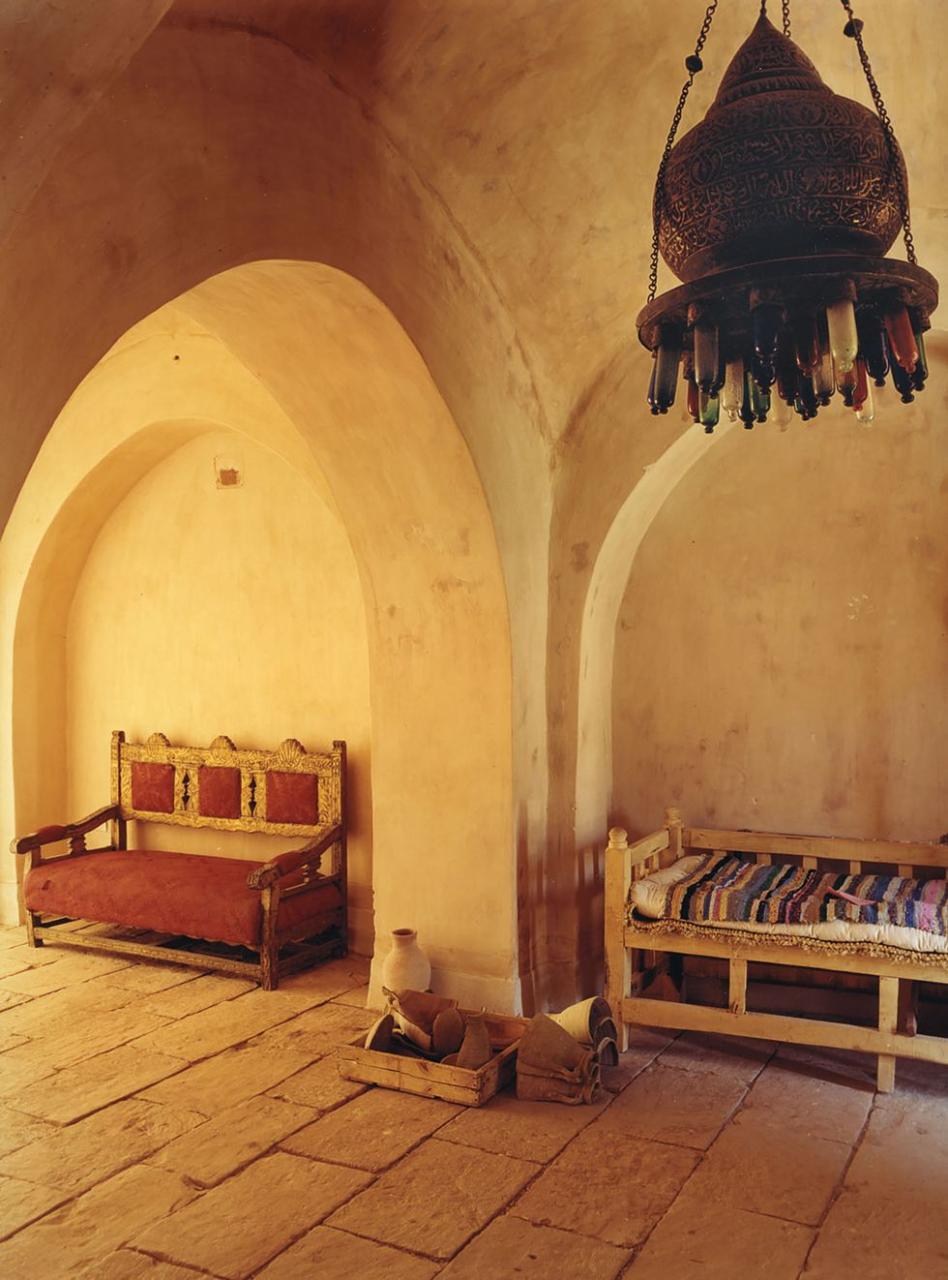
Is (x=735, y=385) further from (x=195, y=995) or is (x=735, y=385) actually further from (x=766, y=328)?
(x=195, y=995)

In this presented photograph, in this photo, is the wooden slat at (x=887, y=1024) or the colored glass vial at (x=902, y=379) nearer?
the colored glass vial at (x=902, y=379)

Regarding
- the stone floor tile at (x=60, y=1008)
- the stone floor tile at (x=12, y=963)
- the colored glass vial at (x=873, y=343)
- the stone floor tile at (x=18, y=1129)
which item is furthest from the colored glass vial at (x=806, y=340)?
the stone floor tile at (x=12, y=963)

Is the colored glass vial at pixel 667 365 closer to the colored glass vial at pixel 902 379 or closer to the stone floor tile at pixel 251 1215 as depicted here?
the colored glass vial at pixel 902 379

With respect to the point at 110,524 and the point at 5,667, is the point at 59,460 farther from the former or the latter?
the point at 5,667

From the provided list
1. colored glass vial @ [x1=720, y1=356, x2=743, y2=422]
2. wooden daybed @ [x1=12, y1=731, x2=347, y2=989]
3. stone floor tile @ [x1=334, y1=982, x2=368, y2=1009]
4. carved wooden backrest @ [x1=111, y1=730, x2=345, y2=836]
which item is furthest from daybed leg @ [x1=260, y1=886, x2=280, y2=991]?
colored glass vial @ [x1=720, y1=356, x2=743, y2=422]

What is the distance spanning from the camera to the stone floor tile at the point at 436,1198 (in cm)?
359

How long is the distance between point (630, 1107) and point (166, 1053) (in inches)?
86.4

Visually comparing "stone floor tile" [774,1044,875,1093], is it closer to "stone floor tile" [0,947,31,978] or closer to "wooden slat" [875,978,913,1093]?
"wooden slat" [875,978,913,1093]

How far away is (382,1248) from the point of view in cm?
351

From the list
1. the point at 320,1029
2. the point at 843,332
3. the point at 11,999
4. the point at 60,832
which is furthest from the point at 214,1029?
the point at 843,332

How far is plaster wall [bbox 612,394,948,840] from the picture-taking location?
5816mm

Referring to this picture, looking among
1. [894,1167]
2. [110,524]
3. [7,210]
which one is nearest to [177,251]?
[7,210]

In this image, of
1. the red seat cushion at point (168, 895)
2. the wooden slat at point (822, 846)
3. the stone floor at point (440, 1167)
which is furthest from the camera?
the red seat cushion at point (168, 895)

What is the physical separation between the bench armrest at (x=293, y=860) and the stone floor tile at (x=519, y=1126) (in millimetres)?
1995
